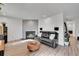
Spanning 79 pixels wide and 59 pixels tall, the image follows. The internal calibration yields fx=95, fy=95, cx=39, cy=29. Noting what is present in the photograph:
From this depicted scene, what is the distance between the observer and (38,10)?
6.48 feet

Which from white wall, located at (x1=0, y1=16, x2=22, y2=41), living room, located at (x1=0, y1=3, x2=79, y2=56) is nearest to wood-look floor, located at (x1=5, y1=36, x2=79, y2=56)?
living room, located at (x1=0, y1=3, x2=79, y2=56)

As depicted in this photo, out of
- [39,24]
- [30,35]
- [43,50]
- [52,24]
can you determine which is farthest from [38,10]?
[43,50]

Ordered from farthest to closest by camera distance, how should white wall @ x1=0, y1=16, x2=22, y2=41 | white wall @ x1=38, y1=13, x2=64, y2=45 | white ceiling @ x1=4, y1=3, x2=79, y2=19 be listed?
white wall @ x1=38, y1=13, x2=64, y2=45
white wall @ x1=0, y1=16, x2=22, y2=41
white ceiling @ x1=4, y1=3, x2=79, y2=19

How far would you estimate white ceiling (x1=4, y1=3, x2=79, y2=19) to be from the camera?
5.93 feet

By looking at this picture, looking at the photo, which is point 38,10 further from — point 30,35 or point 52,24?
point 30,35

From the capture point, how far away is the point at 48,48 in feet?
6.75

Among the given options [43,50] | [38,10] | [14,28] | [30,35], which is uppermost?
[38,10]

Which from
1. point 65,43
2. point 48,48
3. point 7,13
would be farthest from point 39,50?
point 7,13

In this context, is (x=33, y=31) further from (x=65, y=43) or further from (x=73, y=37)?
(x=73, y=37)

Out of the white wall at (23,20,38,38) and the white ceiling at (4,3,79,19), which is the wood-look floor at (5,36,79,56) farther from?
the white ceiling at (4,3,79,19)

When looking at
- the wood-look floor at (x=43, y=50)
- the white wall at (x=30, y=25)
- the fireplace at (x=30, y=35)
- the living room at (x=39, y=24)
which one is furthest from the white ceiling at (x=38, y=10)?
the wood-look floor at (x=43, y=50)

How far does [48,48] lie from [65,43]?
0.39m

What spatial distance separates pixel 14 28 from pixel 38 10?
25.7 inches

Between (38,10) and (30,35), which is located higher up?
(38,10)
